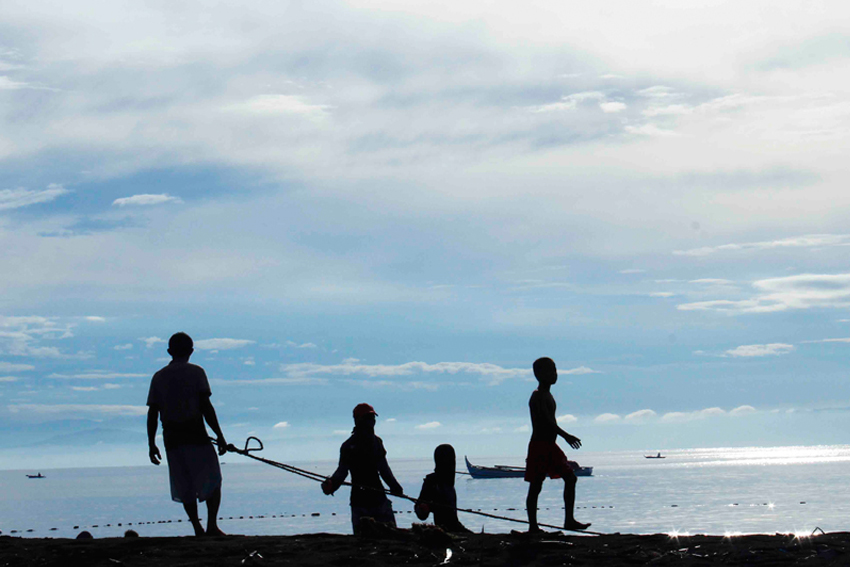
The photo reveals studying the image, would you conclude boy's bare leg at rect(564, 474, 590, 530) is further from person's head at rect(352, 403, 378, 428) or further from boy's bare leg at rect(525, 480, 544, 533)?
person's head at rect(352, 403, 378, 428)

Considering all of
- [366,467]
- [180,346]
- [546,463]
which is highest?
[180,346]

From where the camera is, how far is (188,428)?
1032 cm

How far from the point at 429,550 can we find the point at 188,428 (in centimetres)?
306

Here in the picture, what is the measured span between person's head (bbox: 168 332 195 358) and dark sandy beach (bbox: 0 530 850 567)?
199 centimetres

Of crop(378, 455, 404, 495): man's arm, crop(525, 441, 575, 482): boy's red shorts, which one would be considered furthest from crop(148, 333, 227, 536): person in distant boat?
crop(525, 441, 575, 482): boy's red shorts

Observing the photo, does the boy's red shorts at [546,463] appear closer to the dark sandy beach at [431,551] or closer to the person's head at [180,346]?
the dark sandy beach at [431,551]

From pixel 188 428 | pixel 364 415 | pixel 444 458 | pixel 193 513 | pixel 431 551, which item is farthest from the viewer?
pixel 444 458

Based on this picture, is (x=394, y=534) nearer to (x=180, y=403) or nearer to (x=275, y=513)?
(x=180, y=403)

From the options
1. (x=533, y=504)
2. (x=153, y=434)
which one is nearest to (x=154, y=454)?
(x=153, y=434)

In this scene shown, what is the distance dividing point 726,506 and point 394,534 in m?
103

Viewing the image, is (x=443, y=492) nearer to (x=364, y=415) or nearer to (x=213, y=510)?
→ (x=364, y=415)

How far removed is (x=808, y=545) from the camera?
9.34 meters

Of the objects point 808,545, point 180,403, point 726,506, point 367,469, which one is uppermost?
point 180,403

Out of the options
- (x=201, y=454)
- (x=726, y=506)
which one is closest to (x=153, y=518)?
(x=726, y=506)
